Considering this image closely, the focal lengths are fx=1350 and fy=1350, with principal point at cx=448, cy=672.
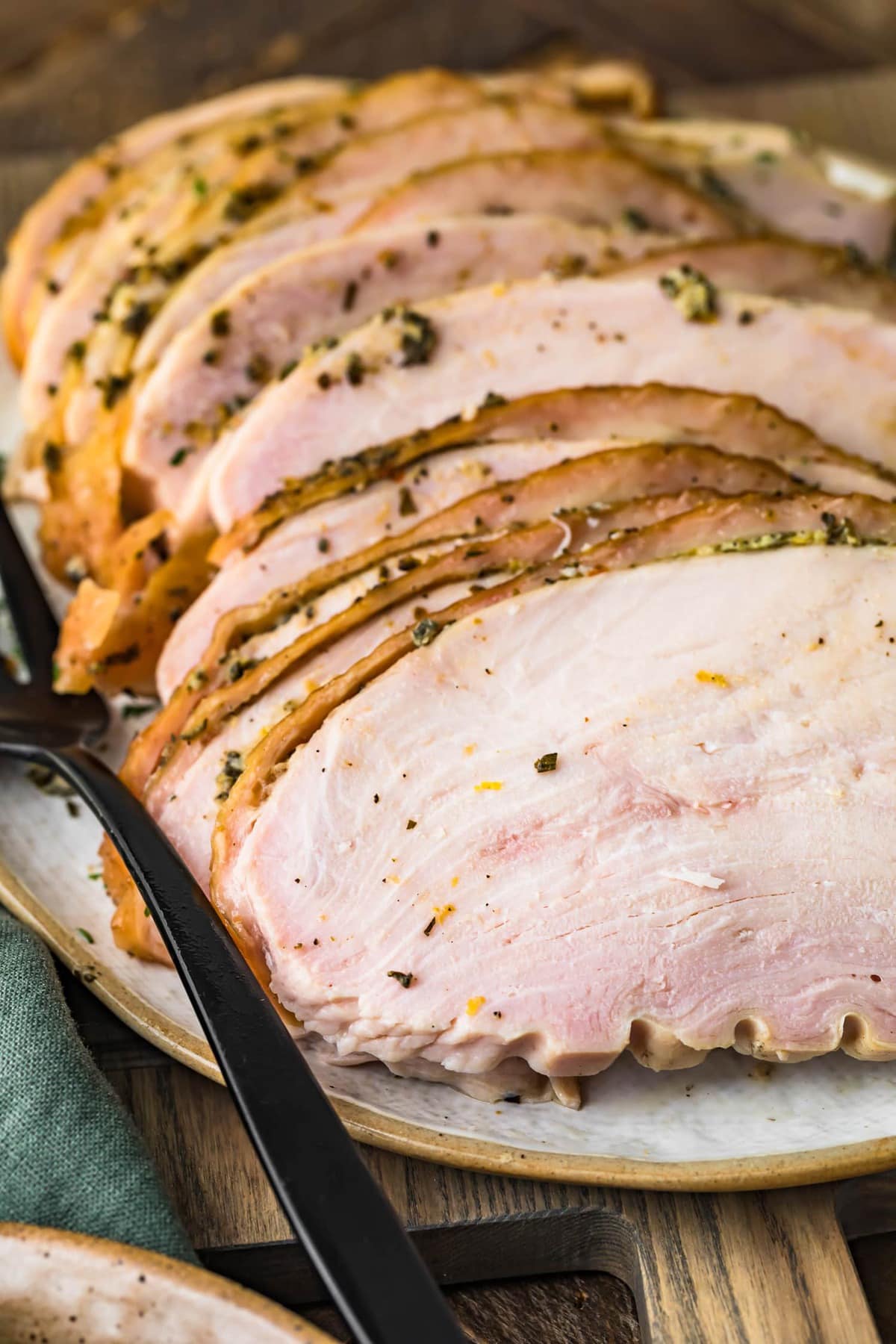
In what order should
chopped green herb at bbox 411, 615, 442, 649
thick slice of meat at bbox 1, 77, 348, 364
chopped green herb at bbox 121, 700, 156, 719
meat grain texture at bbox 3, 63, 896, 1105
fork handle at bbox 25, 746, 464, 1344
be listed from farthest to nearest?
thick slice of meat at bbox 1, 77, 348, 364 → chopped green herb at bbox 121, 700, 156, 719 → chopped green herb at bbox 411, 615, 442, 649 → meat grain texture at bbox 3, 63, 896, 1105 → fork handle at bbox 25, 746, 464, 1344

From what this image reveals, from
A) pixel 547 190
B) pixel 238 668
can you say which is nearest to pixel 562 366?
pixel 547 190

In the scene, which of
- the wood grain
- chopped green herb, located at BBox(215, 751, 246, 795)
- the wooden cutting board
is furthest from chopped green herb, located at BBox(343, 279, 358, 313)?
the wood grain

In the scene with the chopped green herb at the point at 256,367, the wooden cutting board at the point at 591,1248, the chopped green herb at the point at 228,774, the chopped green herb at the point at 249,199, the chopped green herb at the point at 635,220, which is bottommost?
the wooden cutting board at the point at 591,1248

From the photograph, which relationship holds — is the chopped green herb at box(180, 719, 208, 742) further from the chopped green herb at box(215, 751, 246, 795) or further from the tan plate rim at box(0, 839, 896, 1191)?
the tan plate rim at box(0, 839, 896, 1191)

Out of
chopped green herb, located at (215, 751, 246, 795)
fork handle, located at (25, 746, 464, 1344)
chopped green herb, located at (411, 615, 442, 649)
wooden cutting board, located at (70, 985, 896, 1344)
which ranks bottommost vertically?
wooden cutting board, located at (70, 985, 896, 1344)

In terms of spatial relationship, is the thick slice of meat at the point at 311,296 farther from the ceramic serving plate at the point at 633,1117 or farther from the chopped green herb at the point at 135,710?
the ceramic serving plate at the point at 633,1117

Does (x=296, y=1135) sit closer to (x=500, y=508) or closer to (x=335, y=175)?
(x=500, y=508)

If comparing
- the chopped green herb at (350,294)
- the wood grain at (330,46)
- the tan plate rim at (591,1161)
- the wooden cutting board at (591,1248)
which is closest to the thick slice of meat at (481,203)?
the chopped green herb at (350,294)
